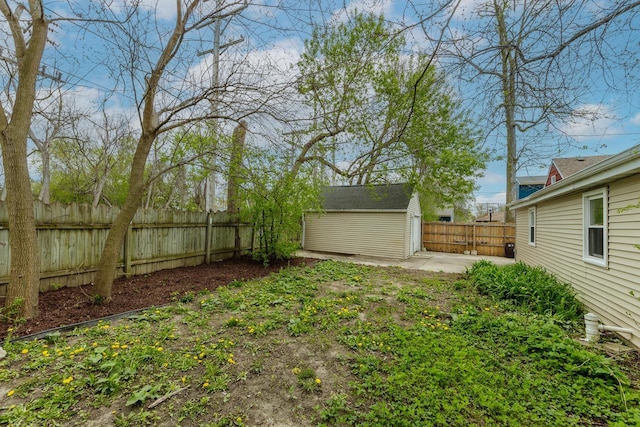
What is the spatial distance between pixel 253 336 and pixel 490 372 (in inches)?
104

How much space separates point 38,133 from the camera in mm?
9133

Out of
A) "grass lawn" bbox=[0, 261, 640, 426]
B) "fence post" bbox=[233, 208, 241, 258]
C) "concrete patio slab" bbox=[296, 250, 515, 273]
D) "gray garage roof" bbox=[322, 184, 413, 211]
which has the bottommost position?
"concrete patio slab" bbox=[296, 250, 515, 273]

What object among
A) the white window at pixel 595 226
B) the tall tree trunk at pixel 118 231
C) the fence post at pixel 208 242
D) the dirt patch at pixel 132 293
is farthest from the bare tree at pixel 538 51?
the fence post at pixel 208 242

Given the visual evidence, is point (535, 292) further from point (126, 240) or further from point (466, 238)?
point (466, 238)

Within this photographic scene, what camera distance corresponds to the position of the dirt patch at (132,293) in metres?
3.55

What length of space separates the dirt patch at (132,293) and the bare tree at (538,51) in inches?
211

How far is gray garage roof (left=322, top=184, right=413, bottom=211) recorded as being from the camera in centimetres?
1169

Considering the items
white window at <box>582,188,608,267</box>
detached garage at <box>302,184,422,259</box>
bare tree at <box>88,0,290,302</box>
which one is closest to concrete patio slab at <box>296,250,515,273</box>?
detached garage at <box>302,184,422,259</box>

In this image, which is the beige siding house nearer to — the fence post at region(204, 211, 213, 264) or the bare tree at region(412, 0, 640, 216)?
the bare tree at region(412, 0, 640, 216)

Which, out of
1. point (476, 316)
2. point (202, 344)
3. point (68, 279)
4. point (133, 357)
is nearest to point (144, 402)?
point (133, 357)

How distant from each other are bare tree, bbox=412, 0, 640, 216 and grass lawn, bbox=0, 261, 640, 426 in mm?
2456

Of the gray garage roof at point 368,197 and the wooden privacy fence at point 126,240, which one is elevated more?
the gray garage roof at point 368,197

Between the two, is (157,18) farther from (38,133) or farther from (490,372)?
(38,133)

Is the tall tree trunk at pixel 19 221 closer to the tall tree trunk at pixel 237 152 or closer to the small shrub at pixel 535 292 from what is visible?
the tall tree trunk at pixel 237 152
